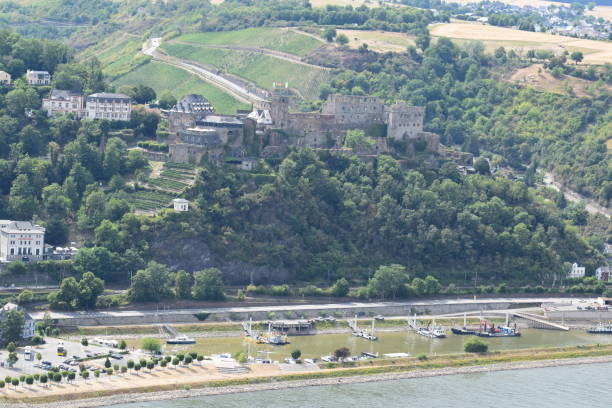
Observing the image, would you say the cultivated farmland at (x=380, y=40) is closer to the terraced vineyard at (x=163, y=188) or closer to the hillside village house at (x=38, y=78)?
the hillside village house at (x=38, y=78)

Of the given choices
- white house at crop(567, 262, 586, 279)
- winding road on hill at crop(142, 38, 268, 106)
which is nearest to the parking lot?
white house at crop(567, 262, 586, 279)

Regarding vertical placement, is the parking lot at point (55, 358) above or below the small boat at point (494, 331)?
below

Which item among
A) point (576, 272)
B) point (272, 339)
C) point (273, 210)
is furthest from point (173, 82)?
point (272, 339)

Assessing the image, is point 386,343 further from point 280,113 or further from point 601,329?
point 280,113

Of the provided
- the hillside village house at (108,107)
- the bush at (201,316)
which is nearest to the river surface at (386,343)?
the bush at (201,316)

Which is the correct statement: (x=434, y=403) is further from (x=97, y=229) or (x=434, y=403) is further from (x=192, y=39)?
(x=192, y=39)

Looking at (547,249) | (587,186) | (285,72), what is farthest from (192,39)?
(547,249)

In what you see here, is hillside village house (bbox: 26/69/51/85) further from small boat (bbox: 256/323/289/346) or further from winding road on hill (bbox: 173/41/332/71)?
winding road on hill (bbox: 173/41/332/71)
